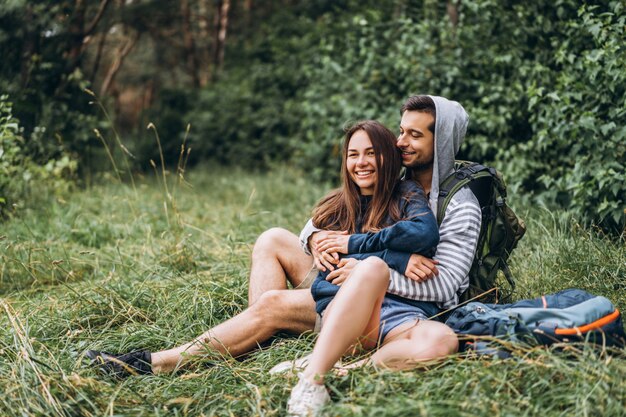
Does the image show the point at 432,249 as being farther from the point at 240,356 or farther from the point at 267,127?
the point at 267,127

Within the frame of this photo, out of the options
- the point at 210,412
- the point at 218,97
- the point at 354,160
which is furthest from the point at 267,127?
the point at 210,412

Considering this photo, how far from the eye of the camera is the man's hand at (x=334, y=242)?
10.5 ft

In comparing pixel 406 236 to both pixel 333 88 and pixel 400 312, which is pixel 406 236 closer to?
pixel 400 312

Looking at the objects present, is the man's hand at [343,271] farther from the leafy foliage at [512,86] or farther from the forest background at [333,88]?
the forest background at [333,88]

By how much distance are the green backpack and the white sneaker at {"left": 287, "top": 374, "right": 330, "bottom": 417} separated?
41.3 inches

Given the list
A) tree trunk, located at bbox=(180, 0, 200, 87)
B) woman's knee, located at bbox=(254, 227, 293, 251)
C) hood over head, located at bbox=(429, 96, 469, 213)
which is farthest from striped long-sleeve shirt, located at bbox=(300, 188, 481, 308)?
tree trunk, located at bbox=(180, 0, 200, 87)

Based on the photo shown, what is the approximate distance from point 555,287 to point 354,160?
4.54 feet

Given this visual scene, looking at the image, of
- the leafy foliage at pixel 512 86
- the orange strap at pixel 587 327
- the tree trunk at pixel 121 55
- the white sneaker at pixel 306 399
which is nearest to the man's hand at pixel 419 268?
the orange strap at pixel 587 327

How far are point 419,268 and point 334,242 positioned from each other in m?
0.48

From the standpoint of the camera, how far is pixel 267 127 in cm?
1150

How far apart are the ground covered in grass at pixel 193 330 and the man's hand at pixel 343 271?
393 millimetres

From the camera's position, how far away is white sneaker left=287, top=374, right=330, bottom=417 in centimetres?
250

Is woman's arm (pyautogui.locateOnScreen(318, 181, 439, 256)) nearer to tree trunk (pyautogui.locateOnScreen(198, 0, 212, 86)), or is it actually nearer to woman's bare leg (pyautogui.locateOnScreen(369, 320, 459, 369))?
woman's bare leg (pyautogui.locateOnScreen(369, 320, 459, 369))

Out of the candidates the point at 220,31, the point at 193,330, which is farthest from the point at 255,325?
the point at 220,31
